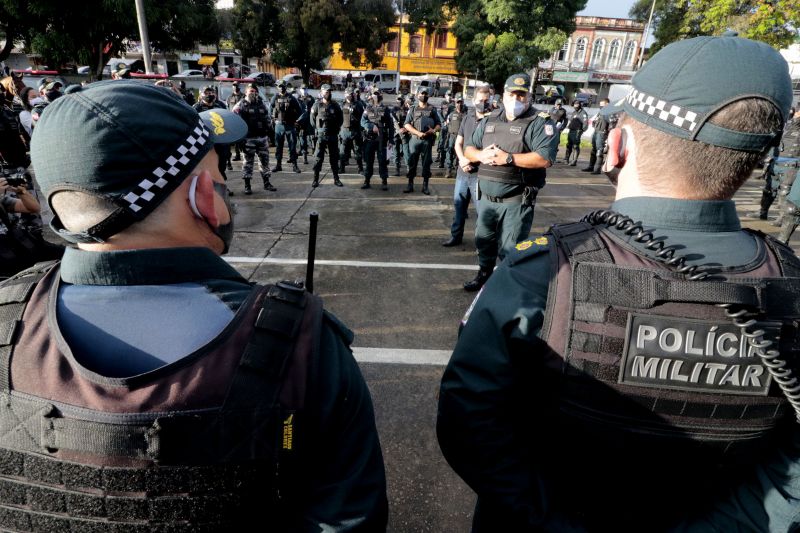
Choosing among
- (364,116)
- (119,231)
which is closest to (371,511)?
(119,231)

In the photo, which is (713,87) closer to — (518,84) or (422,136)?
(518,84)

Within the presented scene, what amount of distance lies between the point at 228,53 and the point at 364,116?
42.1 meters

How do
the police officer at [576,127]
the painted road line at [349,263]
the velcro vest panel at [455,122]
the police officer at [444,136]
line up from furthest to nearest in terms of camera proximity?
the police officer at [576,127], the police officer at [444,136], the velcro vest panel at [455,122], the painted road line at [349,263]

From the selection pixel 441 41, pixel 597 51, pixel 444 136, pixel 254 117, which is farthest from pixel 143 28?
pixel 597 51

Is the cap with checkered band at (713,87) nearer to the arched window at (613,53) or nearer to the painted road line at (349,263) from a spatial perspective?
the painted road line at (349,263)

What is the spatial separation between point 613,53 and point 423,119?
1888 inches

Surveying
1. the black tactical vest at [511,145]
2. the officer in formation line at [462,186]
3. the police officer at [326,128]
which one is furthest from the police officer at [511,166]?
the police officer at [326,128]

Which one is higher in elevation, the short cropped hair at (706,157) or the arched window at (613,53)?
the arched window at (613,53)

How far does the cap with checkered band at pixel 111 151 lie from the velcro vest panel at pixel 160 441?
0.28 m

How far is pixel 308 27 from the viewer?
30.2 metres

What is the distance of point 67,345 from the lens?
832mm

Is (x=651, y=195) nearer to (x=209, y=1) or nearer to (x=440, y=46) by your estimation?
(x=209, y=1)

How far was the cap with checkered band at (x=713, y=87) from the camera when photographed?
3.29 ft

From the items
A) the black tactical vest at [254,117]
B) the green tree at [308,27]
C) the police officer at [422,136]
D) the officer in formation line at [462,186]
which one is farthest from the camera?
the green tree at [308,27]
